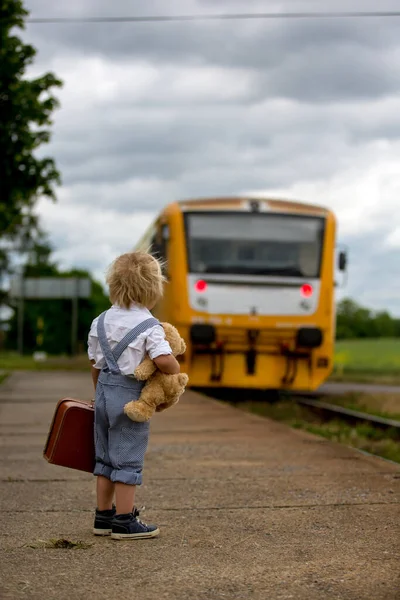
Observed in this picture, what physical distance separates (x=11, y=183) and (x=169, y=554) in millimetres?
12240

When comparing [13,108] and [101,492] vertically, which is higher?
[13,108]

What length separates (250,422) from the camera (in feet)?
35.5

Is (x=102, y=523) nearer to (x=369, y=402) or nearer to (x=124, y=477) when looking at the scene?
(x=124, y=477)

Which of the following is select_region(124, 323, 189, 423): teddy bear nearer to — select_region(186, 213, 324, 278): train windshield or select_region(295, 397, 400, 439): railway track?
select_region(295, 397, 400, 439): railway track

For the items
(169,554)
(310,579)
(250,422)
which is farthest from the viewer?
(250,422)

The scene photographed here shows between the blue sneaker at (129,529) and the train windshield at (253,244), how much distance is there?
1076 cm

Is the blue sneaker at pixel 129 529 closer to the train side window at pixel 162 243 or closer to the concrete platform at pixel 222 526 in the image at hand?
the concrete platform at pixel 222 526

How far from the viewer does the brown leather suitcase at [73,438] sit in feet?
16.0

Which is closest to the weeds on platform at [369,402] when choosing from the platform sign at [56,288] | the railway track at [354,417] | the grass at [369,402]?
the grass at [369,402]

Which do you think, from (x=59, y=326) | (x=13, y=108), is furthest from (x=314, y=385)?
(x=59, y=326)

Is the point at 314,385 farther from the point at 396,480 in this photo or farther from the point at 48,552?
the point at 48,552

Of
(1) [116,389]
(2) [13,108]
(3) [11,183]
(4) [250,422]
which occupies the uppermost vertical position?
(2) [13,108]

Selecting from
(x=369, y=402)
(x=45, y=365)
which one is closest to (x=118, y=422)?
Answer: (x=369, y=402)

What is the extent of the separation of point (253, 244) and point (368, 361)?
22185mm
